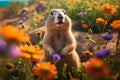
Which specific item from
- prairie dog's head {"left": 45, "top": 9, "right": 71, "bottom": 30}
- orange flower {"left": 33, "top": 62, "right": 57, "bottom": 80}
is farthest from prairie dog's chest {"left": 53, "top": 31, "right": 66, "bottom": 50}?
orange flower {"left": 33, "top": 62, "right": 57, "bottom": 80}

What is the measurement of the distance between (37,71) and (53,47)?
11.1 feet

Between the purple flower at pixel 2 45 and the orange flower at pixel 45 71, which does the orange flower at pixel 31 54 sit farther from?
the purple flower at pixel 2 45

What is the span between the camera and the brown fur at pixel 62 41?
5438mm

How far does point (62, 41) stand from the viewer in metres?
5.64

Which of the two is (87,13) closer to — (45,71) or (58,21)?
(58,21)

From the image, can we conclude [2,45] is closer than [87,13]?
Yes

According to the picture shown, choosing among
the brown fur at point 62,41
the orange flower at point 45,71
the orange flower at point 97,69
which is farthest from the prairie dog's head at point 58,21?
the orange flower at point 97,69

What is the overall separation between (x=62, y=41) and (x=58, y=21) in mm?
422

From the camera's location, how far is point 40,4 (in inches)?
681

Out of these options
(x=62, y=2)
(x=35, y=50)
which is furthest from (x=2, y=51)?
(x=62, y=2)

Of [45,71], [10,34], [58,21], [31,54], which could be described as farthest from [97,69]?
[58,21]

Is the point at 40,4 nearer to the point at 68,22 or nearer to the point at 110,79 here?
the point at 68,22

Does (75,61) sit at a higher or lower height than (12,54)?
lower

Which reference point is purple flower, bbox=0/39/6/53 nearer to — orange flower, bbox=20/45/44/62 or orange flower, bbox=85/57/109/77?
orange flower, bbox=20/45/44/62
